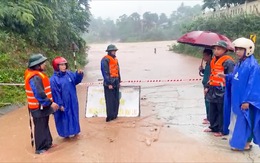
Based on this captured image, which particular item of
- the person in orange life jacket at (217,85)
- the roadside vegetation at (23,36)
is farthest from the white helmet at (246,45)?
the roadside vegetation at (23,36)

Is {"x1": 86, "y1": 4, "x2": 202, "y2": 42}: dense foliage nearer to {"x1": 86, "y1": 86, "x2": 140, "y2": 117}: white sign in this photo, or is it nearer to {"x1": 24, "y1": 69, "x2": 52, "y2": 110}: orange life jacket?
{"x1": 86, "y1": 86, "x2": 140, "y2": 117}: white sign

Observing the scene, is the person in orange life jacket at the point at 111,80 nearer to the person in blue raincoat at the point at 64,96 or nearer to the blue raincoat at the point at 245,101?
the person in blue raincoat at the point at 64,96

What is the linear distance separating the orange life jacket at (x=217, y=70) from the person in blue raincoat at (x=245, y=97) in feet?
1.96

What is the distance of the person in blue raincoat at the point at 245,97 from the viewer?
16.1ft

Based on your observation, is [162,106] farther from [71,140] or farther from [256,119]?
[256,119]

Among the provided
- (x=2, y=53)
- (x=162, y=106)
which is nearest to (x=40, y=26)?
(x=2, y=53)

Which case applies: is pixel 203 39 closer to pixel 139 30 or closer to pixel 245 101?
pixel 245 101

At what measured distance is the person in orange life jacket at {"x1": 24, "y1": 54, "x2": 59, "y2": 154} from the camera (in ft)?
16.6

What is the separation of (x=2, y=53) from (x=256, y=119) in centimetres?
789

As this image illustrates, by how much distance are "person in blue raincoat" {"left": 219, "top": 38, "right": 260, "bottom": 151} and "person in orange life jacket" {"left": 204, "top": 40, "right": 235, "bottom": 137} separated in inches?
22.9

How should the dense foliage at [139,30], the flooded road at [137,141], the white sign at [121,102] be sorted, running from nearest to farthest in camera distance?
1. the flooded road at [137,141]
2. the white sign at [121,102]
3. the dense foliage at [139,30]

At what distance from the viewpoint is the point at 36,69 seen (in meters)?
5.18

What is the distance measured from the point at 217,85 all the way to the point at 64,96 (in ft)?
8.58

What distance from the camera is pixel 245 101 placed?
16.1ft
